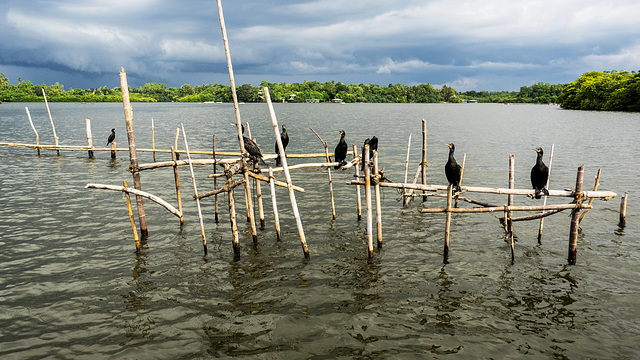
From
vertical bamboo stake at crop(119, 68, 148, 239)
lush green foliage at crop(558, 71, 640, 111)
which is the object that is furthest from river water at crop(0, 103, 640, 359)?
lush green foliage at crop(558, 71, 640, 111)

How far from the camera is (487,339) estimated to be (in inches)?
295

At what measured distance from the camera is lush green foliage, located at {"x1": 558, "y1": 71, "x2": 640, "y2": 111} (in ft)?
279

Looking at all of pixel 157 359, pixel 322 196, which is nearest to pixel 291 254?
pixel 157 359

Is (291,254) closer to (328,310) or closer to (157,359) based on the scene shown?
(328,310)

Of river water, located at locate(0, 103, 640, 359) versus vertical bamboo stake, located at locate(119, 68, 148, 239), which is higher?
vertical bamboo stake, located at locate(119, 68, 148, 239)

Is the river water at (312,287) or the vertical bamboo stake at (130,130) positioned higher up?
the vertical bamboo stake at (130,130)

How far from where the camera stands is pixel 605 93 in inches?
3698

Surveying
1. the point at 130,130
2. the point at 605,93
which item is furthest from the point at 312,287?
the point at 605,93

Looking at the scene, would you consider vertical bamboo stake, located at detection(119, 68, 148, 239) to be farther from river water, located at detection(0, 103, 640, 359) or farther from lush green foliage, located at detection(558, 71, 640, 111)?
lush green foliage, located at detection(558, 71, 640, 111)

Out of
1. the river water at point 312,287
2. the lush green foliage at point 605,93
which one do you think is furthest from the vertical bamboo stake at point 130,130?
the lush green foliage at point 605,93

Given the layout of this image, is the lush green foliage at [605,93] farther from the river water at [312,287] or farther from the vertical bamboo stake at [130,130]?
the vertical bamboo stake at [130,130]

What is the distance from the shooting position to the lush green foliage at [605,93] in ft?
279

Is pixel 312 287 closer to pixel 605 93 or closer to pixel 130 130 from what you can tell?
pixel 130 130

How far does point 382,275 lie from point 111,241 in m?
8.80
